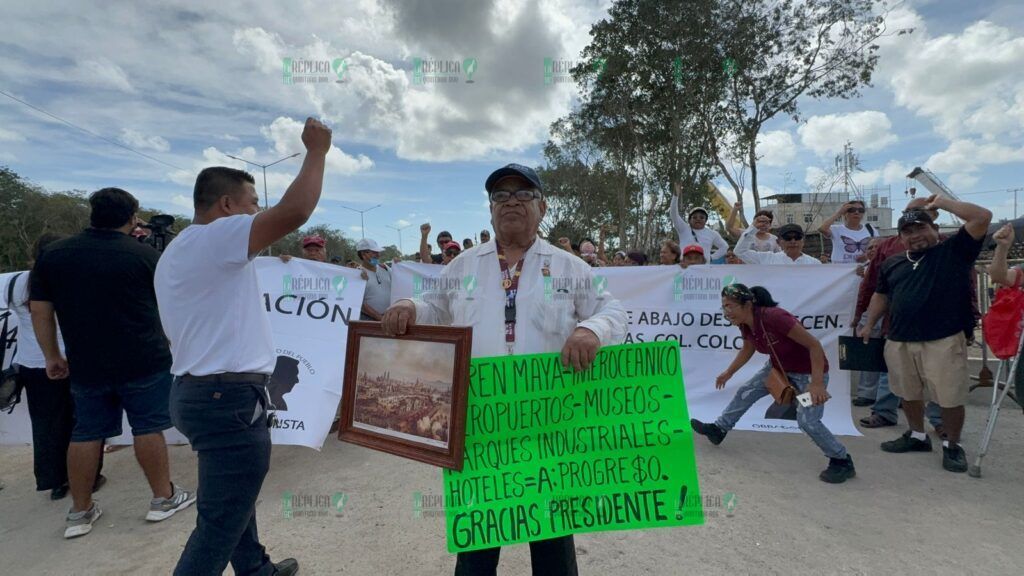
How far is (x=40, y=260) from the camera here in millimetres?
3023

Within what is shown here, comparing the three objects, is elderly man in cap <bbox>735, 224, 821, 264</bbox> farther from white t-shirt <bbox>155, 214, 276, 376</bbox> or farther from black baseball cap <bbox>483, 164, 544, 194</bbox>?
white t-shirt <bbox>155, 214, 276, 376</bbox>

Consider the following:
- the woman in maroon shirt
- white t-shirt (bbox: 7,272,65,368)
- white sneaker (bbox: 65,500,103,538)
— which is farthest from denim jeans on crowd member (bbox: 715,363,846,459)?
white t-shirt (bbox: 7,272,65,368)

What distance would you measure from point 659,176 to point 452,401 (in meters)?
20.3

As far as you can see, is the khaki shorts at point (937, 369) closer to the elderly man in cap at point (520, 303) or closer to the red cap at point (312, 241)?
the elderly man in cap at point (520, 303)

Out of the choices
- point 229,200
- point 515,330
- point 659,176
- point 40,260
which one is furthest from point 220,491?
point 659,176

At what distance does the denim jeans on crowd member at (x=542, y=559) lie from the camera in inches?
72.2

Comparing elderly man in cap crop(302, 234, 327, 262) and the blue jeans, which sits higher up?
elderly man in cap crop(302, 234, 327, 262)

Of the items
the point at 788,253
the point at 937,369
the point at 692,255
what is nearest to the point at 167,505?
the point at 692,255

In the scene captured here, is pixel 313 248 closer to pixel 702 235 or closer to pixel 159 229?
pixel 159 229

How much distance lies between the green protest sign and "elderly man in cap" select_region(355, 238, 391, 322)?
343 cm

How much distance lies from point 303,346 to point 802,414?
417 centimetres

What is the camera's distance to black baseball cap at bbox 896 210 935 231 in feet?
12.5

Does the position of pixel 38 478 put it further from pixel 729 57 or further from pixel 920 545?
pixel 729 57

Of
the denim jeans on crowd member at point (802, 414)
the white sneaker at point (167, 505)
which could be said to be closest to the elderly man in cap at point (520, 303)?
the white sneaker at point (167, 505)
